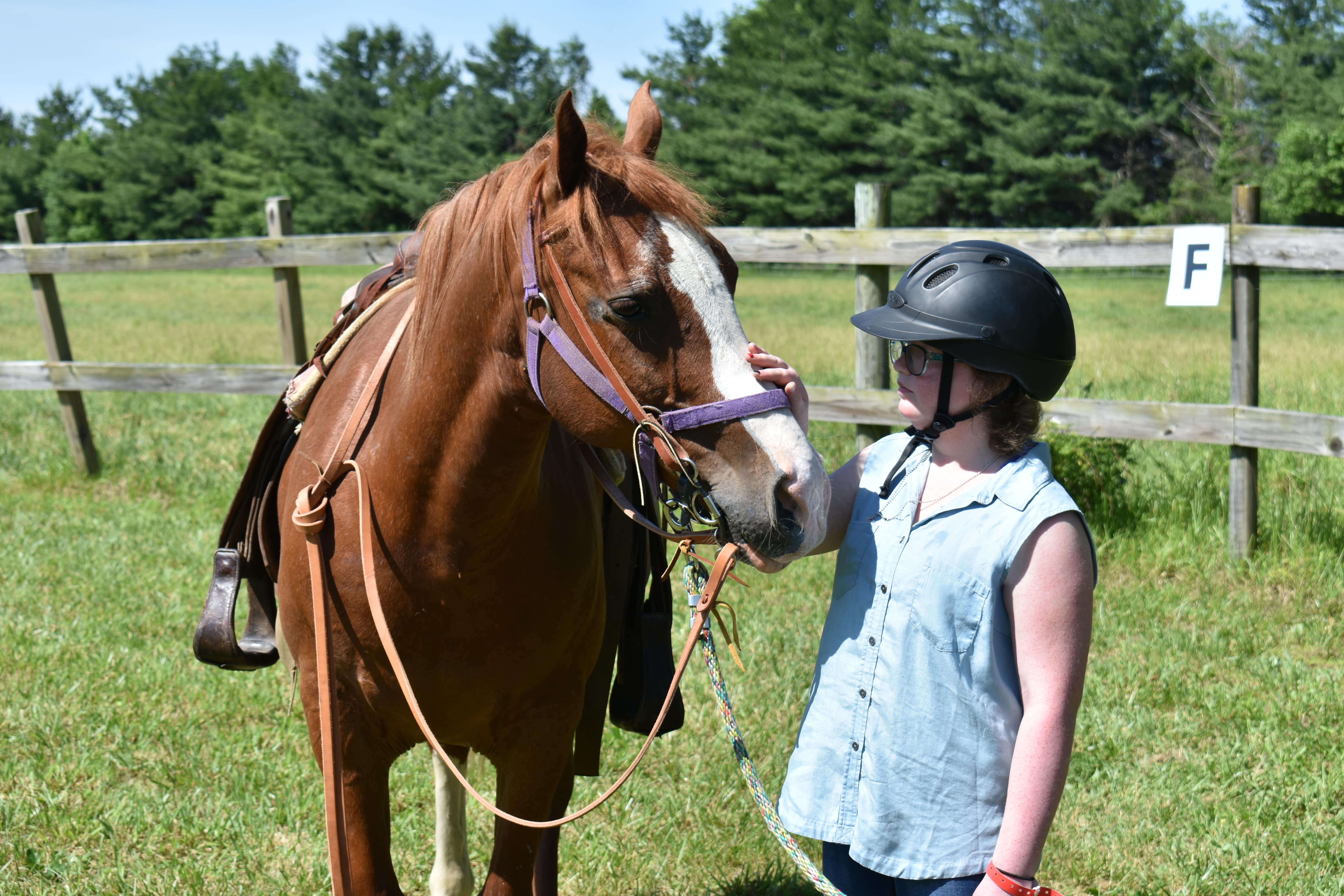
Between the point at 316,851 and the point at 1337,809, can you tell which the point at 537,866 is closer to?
the point at 316,851

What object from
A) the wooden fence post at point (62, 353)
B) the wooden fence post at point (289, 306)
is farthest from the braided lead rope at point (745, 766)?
the wooden fence post at point (62, 353)

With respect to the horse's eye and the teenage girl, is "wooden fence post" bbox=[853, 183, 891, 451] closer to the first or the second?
the teenage girl

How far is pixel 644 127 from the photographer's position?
2135mm

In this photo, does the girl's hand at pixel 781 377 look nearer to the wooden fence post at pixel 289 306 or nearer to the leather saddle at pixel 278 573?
the leather saddle at pixel 278 573

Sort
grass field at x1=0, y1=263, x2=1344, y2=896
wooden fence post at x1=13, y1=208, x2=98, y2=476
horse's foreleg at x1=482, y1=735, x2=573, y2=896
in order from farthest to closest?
wooden fence post at x1=13, y1=208, x2=98, y2=476 → grass field at x1=0, y1=263, x2=1344, y2=896 → horse's foreleg at x1=482, y1=735, x2=573, y2=896

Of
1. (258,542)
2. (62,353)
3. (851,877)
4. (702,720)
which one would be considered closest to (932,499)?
(851,877)

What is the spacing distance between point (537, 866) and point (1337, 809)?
2470 millimetres

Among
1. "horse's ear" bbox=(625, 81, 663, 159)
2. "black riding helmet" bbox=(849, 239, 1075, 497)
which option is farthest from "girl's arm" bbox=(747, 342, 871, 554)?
"horse's ear" bbox=(625, 81, 663, 159)

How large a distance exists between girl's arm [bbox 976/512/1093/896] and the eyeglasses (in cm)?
33

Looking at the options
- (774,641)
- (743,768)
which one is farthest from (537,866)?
(774,641)

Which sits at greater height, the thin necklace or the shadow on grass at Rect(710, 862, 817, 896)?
the thin necklace

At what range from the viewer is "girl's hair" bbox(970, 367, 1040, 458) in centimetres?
172

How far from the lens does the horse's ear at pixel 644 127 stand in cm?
210

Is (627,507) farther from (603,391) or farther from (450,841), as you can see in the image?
(450,841)
